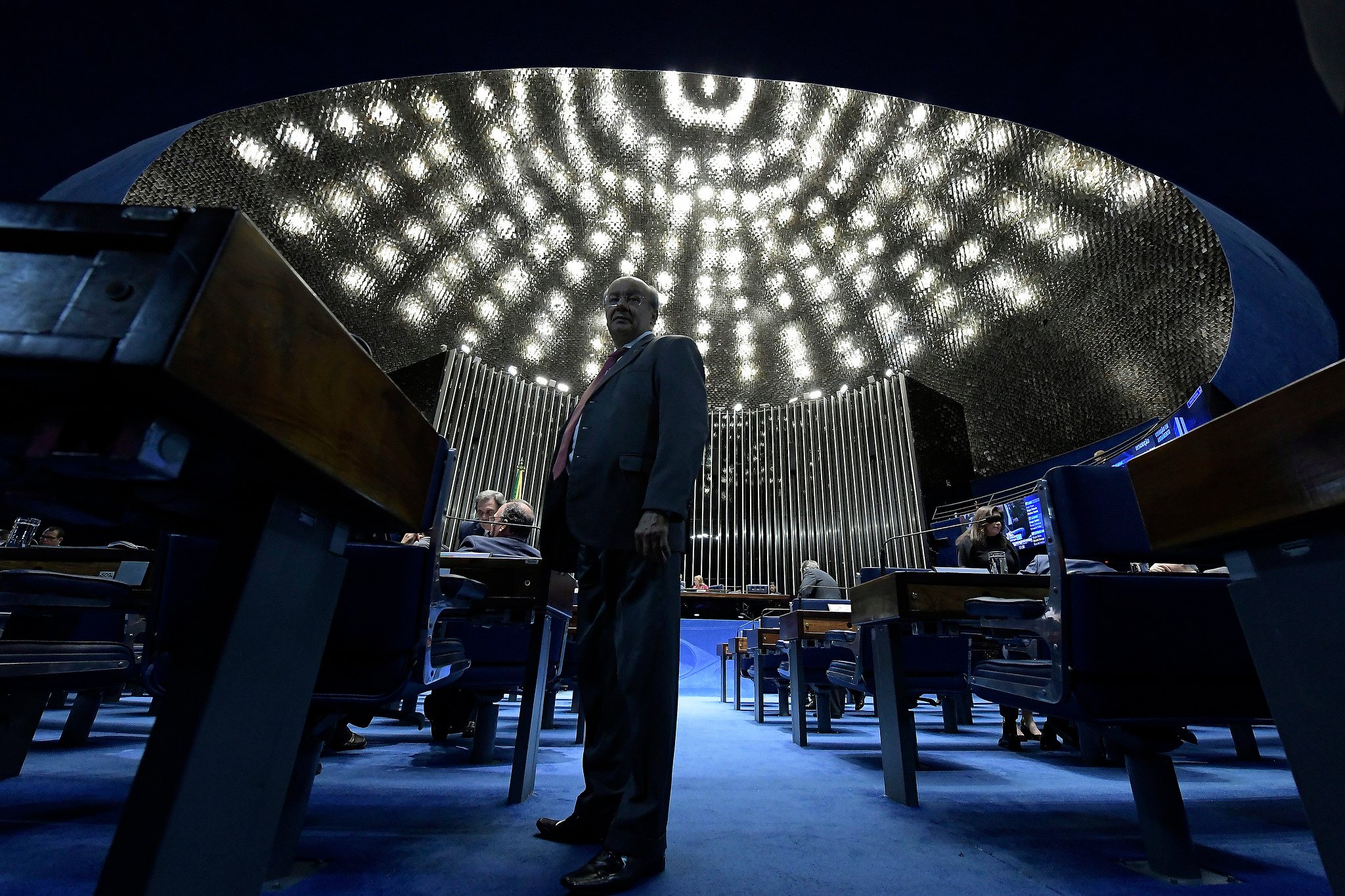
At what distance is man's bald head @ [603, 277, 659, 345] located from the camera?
1843 mm

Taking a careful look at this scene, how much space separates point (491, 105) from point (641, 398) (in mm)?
7545

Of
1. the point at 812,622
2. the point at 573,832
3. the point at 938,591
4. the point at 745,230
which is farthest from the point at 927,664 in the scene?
the point at 745,230

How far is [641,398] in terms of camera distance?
5.28 feet

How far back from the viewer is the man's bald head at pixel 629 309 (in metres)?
1.84

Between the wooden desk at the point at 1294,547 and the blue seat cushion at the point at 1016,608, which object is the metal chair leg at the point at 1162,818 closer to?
the blue seat cushion at the point at 1016,608

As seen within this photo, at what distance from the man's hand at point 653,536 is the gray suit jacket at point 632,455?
0.07 feet

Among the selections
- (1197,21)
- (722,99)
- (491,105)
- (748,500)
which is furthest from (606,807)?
(748,500)

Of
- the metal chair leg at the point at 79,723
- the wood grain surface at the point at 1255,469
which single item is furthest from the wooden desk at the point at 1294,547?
the metal chair leg at the point at 79,723

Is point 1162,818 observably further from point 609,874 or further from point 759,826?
point 609,874

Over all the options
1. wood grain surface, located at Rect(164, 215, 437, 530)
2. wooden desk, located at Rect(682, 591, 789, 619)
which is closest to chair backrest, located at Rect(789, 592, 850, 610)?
wood grain surface, located at Rect(164, 215, 437, 530)

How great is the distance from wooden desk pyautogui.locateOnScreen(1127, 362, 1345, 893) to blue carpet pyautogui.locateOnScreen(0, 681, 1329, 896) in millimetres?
794

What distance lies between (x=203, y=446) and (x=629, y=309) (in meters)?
1.37

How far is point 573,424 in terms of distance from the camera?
1767 mm

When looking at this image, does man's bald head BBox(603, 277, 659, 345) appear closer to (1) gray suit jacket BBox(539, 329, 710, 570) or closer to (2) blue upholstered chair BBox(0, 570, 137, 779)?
(1) gray suit jacket BBox(539, 329, 710, 570)
